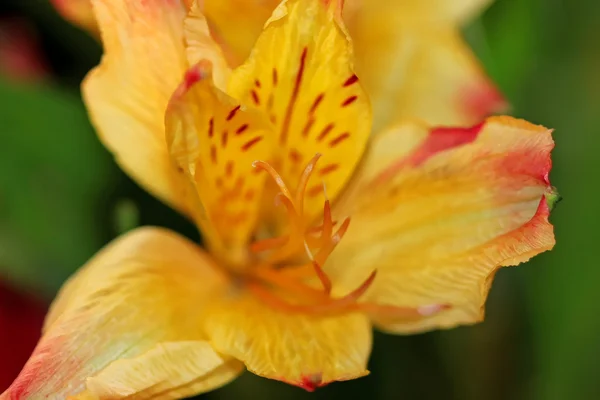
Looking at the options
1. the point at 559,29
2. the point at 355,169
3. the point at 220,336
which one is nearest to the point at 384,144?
the point at 355,169

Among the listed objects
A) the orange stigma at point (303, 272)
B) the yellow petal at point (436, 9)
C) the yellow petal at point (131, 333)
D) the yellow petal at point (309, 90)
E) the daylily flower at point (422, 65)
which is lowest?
the yellow petal at point (131, 333)

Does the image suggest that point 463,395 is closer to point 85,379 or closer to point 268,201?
point 268,201

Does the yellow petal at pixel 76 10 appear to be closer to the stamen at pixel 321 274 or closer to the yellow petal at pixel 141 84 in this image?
the yellow petal at pixel 141 84

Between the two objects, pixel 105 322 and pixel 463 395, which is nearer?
pixel 105 322

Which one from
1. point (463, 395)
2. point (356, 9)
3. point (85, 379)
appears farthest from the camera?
point (463, 395)

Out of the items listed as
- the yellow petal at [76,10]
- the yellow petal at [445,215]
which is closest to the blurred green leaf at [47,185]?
the yellow petal at [76,10]

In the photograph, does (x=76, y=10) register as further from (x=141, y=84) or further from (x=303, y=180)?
(x=303, y=180)
